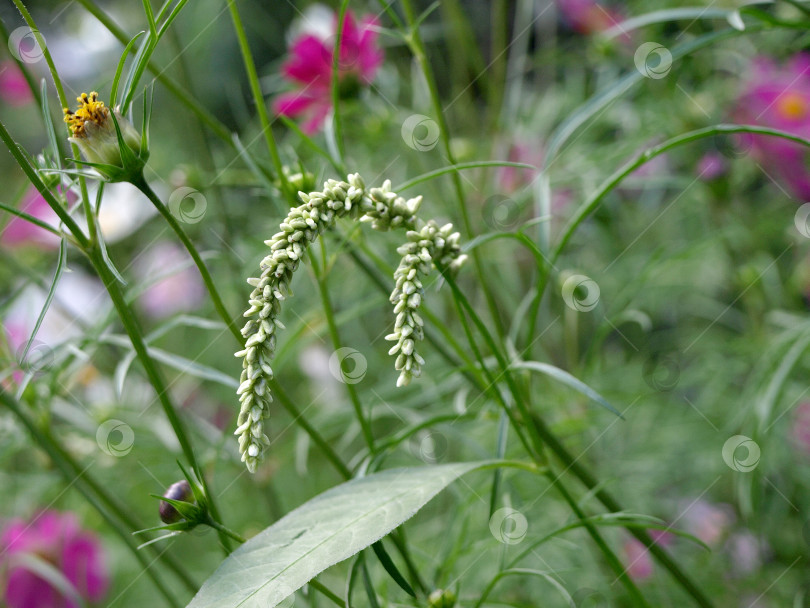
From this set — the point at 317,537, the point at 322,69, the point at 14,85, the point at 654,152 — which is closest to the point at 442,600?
the point at 317,537

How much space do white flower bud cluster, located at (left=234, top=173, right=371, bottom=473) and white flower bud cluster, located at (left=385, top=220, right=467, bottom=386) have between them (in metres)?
0.03

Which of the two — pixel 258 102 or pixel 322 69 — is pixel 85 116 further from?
pixel 322 69

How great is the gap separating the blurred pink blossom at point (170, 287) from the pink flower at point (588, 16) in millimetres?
470

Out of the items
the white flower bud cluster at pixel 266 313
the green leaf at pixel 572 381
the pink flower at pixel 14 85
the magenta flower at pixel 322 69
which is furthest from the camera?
the pink flower at pixel 14 85

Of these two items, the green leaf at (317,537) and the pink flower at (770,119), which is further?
the pink flower at (770,119)

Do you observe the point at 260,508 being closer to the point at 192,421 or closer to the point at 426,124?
the point at 192,421

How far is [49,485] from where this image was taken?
63 centimetres

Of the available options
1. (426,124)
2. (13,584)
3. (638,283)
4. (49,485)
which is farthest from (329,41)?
(13,584)

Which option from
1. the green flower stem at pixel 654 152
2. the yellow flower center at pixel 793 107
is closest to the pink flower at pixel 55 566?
the green flower stem at pixel 654 152

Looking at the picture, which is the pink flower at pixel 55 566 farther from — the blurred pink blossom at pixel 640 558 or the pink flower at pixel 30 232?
the blurred pink blossom at pixel 640 558

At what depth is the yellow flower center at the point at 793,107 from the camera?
2.51 ft

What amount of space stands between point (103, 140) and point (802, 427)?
0.63m

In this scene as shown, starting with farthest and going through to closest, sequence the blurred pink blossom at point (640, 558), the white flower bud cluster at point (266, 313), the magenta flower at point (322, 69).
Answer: the blurred pink blossom at point (640, 558) < the magenta flower at point (322, 69) < the white flower bud cluster at point (266, 313)

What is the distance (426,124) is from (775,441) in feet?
1.23
